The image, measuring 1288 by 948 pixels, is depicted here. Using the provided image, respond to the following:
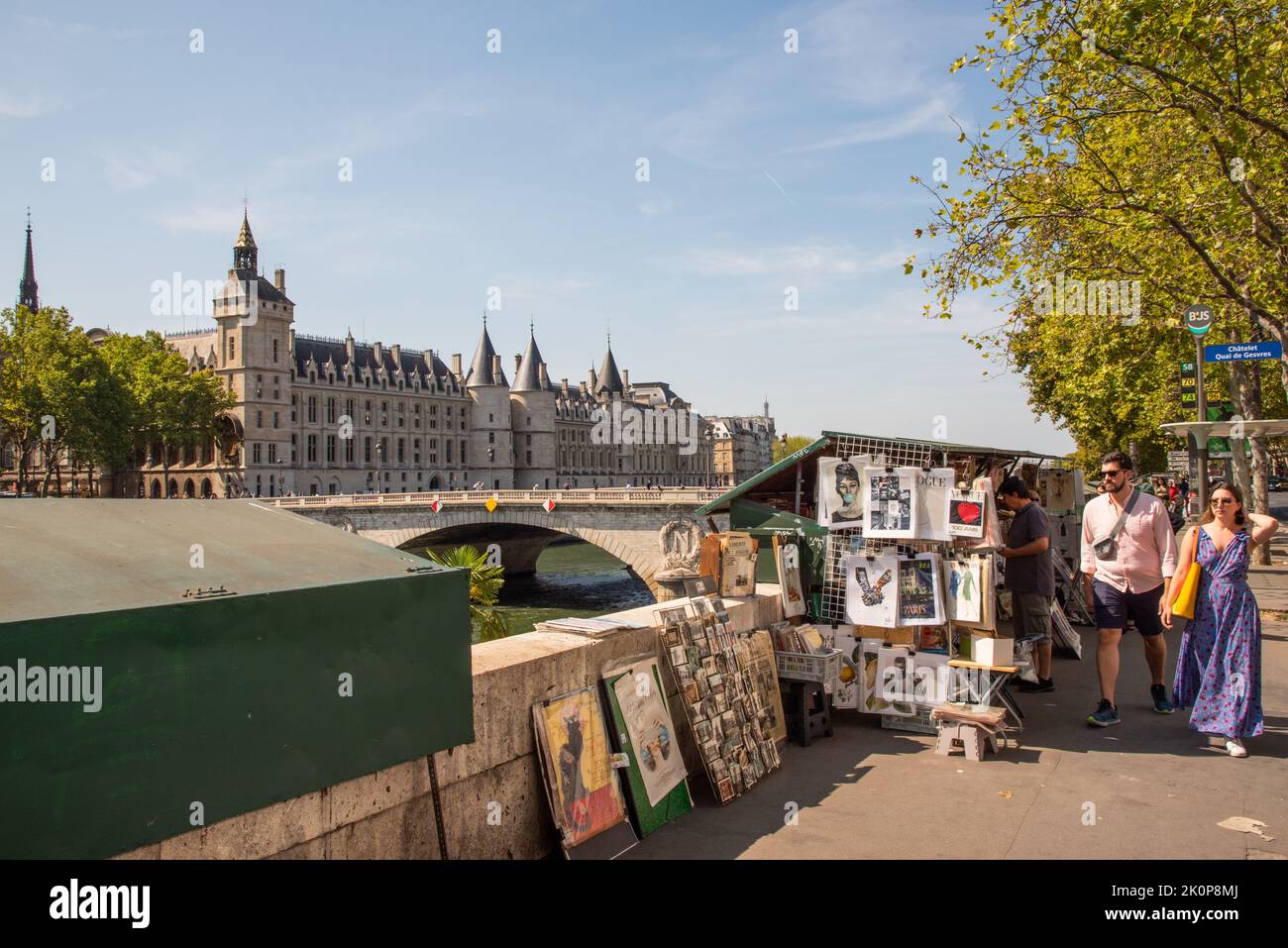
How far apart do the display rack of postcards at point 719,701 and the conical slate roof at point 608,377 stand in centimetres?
13594

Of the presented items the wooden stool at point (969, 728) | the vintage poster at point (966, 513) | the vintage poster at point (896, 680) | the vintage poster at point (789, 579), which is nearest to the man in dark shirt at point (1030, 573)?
the vintage poster at point (966, 513)

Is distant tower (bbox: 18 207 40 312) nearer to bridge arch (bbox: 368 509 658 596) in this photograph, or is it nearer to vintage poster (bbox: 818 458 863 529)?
bridge arch (bbox: 368 509 658 596)

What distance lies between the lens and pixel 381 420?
9819 centimetres

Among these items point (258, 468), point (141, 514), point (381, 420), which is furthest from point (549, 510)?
point (381, 420)

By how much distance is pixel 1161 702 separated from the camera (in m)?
7.55

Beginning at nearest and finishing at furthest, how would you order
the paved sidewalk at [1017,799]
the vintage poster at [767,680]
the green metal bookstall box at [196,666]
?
the green metal bookstall box at [196,666] < the paved sidewalk at [1017,799] < the vintage poster at [767,680]

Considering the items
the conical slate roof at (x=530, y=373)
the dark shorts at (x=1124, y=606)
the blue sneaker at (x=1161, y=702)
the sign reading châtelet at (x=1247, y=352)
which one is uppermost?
the conical slate roof at (x=530, y=373)

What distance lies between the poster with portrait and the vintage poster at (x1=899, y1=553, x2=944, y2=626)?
0.27 metres

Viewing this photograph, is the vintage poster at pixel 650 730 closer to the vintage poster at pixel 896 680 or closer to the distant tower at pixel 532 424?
the vintage poster at pixel 896 680

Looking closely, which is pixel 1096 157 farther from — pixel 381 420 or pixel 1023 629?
pixel 381 420

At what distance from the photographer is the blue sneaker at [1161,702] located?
7.51 meters

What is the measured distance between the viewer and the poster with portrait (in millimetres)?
7215

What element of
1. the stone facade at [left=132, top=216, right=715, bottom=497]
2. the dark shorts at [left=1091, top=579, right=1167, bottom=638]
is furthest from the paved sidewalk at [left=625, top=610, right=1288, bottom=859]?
the stone facade at [left=132, top=216, right=715, bottom=497]
